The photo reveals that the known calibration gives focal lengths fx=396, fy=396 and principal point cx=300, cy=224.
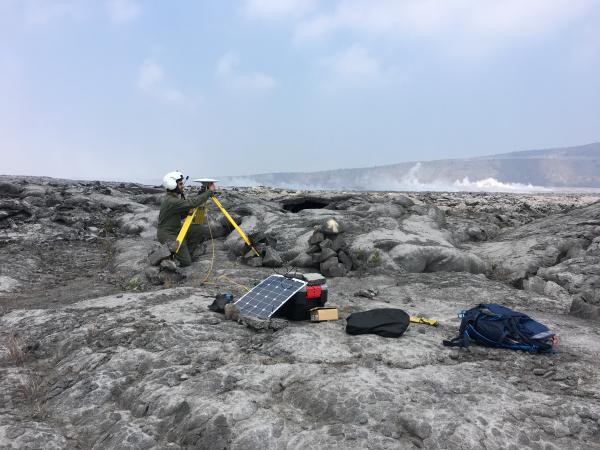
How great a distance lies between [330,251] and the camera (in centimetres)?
978

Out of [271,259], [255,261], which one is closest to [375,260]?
[271,259]

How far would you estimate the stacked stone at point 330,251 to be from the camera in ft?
31.4

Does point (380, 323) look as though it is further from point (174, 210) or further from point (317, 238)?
point (174, 210)

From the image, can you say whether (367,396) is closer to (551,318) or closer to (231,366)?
(231,366)

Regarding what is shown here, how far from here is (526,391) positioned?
4062 millimetres

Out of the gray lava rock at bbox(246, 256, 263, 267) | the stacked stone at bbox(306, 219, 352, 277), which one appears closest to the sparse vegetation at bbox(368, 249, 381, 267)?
the stacked stone at bbox(306, 219, 352, 277)

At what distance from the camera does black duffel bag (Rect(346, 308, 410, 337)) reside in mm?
5418

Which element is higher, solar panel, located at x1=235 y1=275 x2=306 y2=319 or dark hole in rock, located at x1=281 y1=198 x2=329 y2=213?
dark hole in rock, located at x1=281 y1=198 x2=329 y2=213

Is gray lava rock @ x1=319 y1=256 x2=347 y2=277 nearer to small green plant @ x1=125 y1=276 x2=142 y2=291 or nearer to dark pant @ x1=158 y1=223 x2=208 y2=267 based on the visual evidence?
dark pant @ x1=158 y1=223 x2=208 y2=267

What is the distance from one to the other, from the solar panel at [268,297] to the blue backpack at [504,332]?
7.74 ft

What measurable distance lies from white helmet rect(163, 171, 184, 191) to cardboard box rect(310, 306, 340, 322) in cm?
619

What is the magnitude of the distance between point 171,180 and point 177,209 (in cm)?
78

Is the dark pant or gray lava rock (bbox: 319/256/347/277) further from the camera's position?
the dark pant

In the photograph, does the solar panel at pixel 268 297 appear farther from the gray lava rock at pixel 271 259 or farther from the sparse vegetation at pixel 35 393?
the gray lava rock at pixel 271 259
